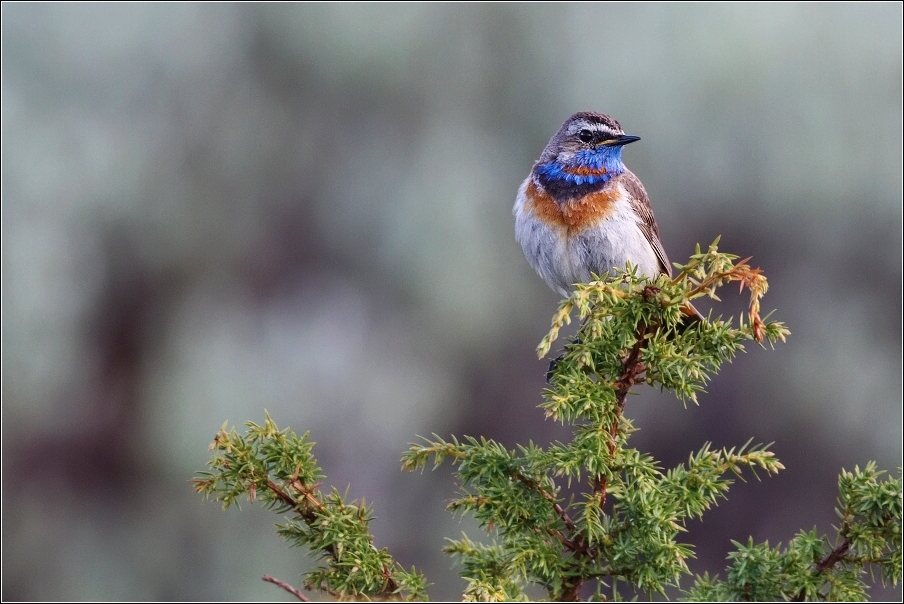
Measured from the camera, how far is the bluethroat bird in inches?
161

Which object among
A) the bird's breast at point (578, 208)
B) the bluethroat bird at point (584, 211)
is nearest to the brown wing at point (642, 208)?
the bluethroat bird at point (584, 211)

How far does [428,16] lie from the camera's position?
251 inches

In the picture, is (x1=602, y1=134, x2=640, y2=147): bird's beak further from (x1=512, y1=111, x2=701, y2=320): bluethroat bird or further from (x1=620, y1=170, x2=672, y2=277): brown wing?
(x1=620, y1=170, x2=672, y2=277): brown wing

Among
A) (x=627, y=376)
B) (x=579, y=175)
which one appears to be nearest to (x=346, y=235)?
(x=579, y=175)

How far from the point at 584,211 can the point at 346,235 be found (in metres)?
2.50

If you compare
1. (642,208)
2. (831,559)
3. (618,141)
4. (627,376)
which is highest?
(618,141)

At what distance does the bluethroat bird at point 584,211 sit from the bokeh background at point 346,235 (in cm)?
170

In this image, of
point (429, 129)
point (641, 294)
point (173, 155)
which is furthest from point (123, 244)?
point (641, 294)

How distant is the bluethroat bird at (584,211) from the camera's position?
4094 mm

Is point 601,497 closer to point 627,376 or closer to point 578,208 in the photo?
point 627,376

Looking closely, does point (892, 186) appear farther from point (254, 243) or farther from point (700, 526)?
point (254, 243)

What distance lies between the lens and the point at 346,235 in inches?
A: 247

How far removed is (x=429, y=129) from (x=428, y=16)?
746mm

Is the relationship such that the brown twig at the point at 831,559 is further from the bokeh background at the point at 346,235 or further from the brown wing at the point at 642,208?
the bokeh background at the point at 346,235
